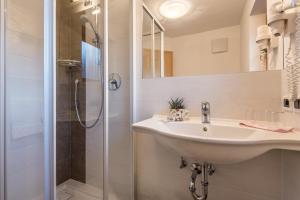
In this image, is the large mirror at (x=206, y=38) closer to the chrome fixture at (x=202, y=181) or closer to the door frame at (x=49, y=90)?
the chrome fixture at (x=202, y=181)

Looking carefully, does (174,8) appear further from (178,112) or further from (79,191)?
(79,191)

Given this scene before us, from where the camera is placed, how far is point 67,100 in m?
1.25

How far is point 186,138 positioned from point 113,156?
Result: 0.78 metres

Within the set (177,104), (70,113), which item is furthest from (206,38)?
(70,113)

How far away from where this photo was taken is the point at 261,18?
0.99 meters

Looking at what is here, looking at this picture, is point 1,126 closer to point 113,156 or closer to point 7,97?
point 7,97

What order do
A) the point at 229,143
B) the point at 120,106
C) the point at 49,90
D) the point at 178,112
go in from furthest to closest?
the point at 120,106, the point at 178,112, the point at 49,90, the point at 229,143

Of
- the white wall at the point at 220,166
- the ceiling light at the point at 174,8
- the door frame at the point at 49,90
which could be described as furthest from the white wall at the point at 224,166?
the door frame at the point at 49,90

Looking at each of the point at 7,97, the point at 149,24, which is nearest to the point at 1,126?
the point at 7,97

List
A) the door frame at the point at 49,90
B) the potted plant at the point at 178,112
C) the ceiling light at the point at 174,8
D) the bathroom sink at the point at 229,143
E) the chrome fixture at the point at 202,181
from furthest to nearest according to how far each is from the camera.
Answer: the ceiling light at the point at 174,8 < the potted plant at the point at 178,112 < the chrome fixture at the point at 202,181 < the door frame at the point at 49,90 < the bathroom sink at the point at 229,143

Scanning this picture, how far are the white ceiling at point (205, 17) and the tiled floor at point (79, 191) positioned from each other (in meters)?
1.36

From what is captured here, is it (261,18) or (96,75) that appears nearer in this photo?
(261,18)

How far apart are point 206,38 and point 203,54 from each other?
11 cm

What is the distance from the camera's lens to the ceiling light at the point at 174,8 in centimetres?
123
